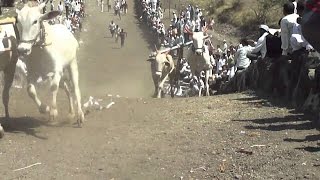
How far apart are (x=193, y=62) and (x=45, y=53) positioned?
977 cm

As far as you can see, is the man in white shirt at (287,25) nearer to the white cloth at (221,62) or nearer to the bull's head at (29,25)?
the bull's head at (29,25)

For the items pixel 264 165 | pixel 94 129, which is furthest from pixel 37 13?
pixel 264 165

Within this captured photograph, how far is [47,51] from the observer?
10.1 meters

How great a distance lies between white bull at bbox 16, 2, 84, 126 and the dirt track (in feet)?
2.46

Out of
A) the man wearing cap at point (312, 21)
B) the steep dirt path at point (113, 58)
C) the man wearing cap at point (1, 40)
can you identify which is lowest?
the steep dirt path at point (113, 58)

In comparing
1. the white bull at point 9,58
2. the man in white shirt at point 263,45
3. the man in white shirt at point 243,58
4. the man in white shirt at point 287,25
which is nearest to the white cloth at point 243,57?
the man in white shirt at point 243,58

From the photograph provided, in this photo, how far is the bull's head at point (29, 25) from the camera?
9.40 meters

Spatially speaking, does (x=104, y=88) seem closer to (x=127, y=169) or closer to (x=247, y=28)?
(x=127, y=169)

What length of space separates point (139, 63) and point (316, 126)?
2766 cm

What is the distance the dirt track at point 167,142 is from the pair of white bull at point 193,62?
15.2 feet

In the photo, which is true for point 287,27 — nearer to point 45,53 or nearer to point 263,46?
point 263,46

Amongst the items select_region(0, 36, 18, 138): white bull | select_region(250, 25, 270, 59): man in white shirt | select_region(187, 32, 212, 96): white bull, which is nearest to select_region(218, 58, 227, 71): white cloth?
select_region(187, 32, 212, 96): white bull

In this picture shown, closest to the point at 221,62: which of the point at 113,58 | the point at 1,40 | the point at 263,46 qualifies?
the point at 263,46

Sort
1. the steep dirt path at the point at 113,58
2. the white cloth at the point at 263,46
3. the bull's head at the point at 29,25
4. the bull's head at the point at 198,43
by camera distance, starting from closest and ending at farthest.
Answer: the bull's head at the point at 29,25 < the white cloth at the point at 263,46 < the bull's head at the point at 198,43 < the steep dirt path at the point at 113,58
